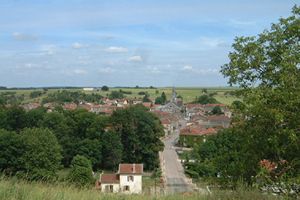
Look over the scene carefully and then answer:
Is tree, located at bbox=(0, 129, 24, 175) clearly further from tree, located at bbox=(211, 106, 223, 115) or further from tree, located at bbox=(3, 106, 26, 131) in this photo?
tree, located at bbox=(211, 106, 223, 115)

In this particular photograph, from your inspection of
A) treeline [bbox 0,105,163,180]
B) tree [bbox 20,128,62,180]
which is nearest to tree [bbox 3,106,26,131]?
treeline [bbox 0,105,163,180]

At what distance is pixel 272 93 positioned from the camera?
27.5 feet

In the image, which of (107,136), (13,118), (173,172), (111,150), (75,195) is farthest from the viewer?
(13,118)

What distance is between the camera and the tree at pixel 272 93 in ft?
26.8

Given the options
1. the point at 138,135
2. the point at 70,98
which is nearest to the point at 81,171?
the point at 138,135

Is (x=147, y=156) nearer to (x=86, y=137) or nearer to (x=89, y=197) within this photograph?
(x=86, y=137)

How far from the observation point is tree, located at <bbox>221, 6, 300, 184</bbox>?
818 cm

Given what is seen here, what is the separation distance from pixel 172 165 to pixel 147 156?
3040 mm

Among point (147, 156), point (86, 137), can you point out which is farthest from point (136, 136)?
point (86, 137)

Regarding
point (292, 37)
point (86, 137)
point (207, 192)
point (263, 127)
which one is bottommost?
point (86, 137)

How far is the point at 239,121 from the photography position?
9656 millimetres

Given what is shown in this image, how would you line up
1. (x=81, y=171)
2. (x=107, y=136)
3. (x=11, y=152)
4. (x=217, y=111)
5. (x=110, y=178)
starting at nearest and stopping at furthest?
(x=81, y=171), (x=110, y=178), (x=11, y=152), (x=107, y=136), (x=217, y=111)

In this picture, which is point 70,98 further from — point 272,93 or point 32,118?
point 272,93

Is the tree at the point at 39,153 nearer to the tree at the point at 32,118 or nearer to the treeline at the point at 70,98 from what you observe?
the tree at the point at 32,118
